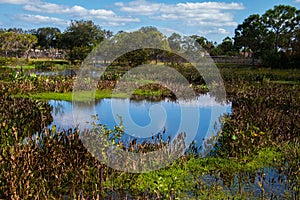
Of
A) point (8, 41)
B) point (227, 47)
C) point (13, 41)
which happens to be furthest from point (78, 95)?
point (227, 47)

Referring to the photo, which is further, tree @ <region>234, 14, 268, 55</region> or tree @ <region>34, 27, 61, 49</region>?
tree @ <region>34, 27, 61, 49</region>

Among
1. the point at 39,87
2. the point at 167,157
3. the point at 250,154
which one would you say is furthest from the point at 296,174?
the point at 39,87

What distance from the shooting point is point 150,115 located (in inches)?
395

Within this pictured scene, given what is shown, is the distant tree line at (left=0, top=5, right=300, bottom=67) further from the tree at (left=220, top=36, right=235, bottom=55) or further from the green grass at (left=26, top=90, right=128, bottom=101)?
the green grass at (left=26, top=90, right=128, bottom=101)

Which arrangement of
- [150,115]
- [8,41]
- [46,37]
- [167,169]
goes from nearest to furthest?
[167,169], [150,115], [8,41], [46,37]

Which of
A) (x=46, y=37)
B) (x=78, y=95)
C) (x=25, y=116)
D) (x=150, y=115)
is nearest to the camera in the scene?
(x=25, y=116)

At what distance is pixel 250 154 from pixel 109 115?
452cm

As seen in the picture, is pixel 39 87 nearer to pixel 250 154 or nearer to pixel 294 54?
pixel 250 154

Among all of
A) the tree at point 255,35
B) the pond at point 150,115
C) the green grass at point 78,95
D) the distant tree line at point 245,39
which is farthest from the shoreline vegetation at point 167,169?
the tree at point 255,35

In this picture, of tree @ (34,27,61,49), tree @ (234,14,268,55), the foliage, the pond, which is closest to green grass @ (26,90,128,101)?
the pond

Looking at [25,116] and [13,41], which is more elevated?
[13,41]

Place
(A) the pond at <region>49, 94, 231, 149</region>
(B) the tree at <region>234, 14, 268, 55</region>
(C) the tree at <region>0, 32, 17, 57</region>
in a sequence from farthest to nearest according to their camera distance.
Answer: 1. (C) the tree at <region>0, 32, 17, 57</region>
2. (B) the tree at <region>234, 14, 268, 55</region>
3. (A) the pond at <region>49, 94, 231, 149</region>

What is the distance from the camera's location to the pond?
7938mm

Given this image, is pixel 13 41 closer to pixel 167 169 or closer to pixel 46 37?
pixel 46 37
